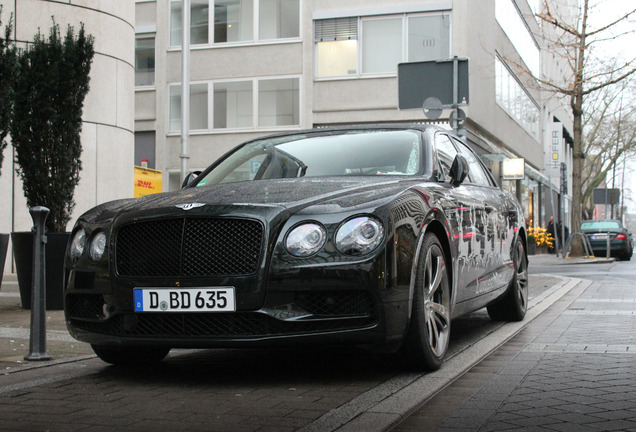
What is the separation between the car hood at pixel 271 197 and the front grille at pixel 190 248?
76 mm

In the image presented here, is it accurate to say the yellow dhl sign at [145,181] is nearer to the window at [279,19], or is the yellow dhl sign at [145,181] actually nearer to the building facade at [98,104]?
the building facade at [98,104]

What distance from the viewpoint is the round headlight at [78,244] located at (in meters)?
5.00

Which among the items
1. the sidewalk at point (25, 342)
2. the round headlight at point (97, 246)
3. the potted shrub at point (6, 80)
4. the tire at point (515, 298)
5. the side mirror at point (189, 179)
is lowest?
the sidewalk at point (25, 342)

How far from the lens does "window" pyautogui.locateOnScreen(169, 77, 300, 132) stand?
1105 inches

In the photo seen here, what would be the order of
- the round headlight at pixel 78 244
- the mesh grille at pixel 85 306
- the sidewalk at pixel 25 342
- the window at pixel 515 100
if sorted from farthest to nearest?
the window at pixel 515 100, the sidewalk at pixel 25 342, the round headlight at pixel 78 244, the mesh grille at pixel 85 306

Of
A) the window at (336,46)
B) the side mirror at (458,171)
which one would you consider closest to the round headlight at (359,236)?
the side mirror at (458,171)

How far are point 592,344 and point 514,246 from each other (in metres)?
1.68

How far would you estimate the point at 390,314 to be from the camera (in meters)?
4.46

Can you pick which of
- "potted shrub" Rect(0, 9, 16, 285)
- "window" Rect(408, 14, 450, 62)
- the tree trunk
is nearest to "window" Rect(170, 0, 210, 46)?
"window" Rect(408, 14, 450, 62)

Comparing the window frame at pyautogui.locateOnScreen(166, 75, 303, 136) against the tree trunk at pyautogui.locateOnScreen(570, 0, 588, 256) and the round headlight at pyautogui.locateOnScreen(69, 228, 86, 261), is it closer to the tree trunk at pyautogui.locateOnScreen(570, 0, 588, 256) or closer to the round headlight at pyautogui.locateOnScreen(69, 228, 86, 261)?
the tree trunk at pyautogui.locateOnScreen(570, 0, 588, 256)

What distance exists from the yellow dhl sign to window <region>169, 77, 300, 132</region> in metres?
8.46

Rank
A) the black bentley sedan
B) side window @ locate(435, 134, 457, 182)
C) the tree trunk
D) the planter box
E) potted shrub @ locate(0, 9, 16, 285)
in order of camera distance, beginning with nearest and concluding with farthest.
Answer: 1. the black bentley sedan
2. side window @ locate(435, 134, 457, 182)
3. potted shrub @ locate(0, 9, 16, 285)
4. the planter box
5. the tree trunk

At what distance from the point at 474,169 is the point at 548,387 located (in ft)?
10.2

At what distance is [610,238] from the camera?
3062 cm
